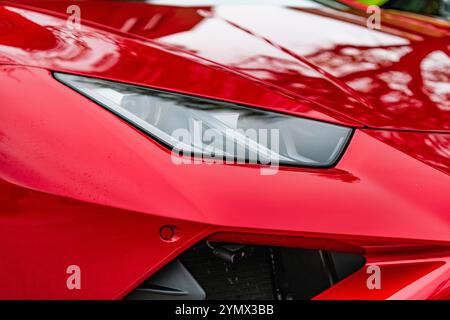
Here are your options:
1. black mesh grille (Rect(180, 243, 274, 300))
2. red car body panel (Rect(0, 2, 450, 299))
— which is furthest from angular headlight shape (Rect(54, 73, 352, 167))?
black mesh grille (Rect(180, 243, 274, 300))

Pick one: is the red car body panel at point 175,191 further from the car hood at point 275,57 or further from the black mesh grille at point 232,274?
the black mesh grille at point 232,274

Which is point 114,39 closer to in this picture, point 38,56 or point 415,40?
point 38,56

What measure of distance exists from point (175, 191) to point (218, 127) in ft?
0.77

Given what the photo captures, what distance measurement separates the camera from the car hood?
1.91m

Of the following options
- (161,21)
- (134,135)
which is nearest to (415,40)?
(161,21)

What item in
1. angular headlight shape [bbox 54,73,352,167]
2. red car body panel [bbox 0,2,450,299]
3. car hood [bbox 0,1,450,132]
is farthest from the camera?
car hood [bbox 0,1,450,132]

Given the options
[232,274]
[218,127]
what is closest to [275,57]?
[218,127]

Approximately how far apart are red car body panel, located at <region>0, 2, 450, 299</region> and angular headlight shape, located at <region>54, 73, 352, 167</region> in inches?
1.0

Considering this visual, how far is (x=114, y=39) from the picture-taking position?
2084 mm

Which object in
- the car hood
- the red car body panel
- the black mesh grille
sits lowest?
the black mesh grille

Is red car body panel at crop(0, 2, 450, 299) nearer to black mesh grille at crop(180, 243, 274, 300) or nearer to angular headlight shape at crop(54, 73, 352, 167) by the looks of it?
angular headlight shape at crop(54, 73, 352, 167)

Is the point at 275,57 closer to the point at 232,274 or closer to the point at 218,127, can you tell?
the point at 218,127
